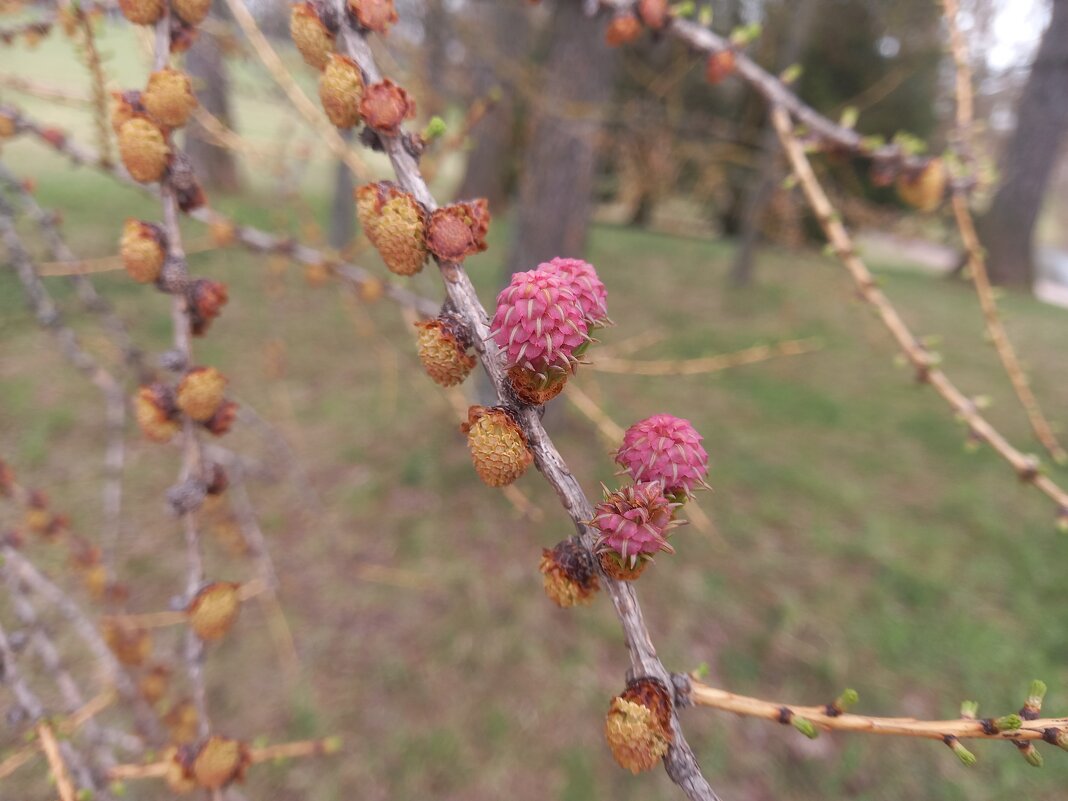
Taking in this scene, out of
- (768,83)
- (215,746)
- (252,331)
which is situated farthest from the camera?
(252,331)

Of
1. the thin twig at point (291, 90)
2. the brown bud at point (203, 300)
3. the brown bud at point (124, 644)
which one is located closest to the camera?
the brown bud at point (203, 300)

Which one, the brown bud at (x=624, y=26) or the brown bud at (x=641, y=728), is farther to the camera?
the brown bud at (x=624, y=26)

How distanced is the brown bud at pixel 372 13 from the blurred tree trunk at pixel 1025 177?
31.6 feet

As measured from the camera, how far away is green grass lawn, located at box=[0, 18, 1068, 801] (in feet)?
7.69

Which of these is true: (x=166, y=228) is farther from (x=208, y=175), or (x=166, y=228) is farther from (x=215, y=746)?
(x=208, y=175)

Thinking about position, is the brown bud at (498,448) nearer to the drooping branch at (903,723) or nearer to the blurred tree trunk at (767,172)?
the drooping branch at (903,723)

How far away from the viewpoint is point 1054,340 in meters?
7.07

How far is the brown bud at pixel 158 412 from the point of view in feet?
2.84

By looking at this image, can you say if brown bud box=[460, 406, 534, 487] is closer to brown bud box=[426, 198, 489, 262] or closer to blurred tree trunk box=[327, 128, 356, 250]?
brown bud box=[426, 198, 489, 262]

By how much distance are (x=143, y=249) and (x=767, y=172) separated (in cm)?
682

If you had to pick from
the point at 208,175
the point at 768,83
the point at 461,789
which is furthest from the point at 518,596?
the point at 208,175

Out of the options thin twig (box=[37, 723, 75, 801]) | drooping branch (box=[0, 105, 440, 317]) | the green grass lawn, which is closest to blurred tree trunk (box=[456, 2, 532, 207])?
the green grass lawn

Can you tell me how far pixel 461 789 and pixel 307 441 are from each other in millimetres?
2488

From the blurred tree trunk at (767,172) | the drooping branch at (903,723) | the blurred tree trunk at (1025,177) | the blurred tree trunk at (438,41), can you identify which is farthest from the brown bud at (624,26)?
the blurred tree trunk at (1025,177)
